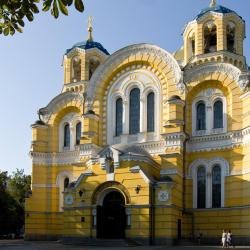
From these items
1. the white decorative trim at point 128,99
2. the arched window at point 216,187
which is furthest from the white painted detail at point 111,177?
the arched window at point 216,187

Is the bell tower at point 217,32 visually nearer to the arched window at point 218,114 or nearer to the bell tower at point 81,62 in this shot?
the arched window at point 218,114

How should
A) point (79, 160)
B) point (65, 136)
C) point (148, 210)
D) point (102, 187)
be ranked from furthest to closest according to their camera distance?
1. point (65, 136)
2. point (79, 160)
3. point (102, 187)
4. point (148, 210)

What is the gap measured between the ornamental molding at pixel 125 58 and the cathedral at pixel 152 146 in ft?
0.25

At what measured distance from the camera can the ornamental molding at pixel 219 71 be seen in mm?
32750

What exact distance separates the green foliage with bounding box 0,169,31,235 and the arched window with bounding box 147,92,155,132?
13002 mm

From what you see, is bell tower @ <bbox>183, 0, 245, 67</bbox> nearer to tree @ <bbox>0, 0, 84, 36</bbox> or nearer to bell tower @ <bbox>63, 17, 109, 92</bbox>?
bell tower @ <bbox>63, 17, 109, 92</bbox>

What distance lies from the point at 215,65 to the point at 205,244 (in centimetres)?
1211

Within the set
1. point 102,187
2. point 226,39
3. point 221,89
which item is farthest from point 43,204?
point 226,39

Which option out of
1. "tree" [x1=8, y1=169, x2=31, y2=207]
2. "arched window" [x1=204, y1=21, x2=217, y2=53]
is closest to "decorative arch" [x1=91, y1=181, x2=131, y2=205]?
"arched window" [x1=204, y1=21, x2=217, y2=53]

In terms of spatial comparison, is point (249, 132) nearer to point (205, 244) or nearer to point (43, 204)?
point (205, 244)

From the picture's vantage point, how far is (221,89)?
33.8 meters

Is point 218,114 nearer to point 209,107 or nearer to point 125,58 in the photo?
point 209,107

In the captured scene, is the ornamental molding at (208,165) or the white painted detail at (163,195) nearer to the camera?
the white painted detail at (163,195)

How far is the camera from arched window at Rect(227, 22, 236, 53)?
3569 cm
